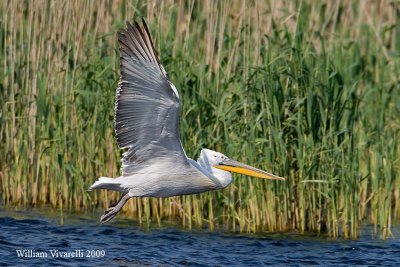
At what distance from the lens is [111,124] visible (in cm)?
956

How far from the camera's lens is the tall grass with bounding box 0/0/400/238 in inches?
362

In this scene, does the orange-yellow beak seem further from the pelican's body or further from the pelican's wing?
the pelican's wing

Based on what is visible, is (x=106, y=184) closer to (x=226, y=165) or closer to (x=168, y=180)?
(x=168, y=180)

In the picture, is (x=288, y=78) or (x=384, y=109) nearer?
(x=288, y=78)

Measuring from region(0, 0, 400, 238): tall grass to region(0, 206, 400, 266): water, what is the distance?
21 cm

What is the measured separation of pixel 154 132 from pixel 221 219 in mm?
2420

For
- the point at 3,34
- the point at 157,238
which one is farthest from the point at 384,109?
the point at 3,34

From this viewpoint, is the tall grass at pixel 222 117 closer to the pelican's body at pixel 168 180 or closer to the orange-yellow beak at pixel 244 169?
the orange-yellow beak at pixel 244 169

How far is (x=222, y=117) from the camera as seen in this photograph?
30.4ft

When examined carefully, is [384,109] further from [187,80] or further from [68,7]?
[68,7]

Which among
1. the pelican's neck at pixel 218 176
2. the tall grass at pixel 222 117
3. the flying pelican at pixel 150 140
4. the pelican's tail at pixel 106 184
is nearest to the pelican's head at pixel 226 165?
the flying pelican at pixel 150 140

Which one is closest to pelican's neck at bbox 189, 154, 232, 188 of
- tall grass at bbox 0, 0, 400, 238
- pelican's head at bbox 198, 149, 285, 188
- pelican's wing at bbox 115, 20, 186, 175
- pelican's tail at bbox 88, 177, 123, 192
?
pelican's head at bbox 198, 149, 285, 188

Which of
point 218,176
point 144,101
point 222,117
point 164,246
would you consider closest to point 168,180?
point 218,176

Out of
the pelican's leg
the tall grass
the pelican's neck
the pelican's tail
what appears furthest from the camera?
the tall grass
